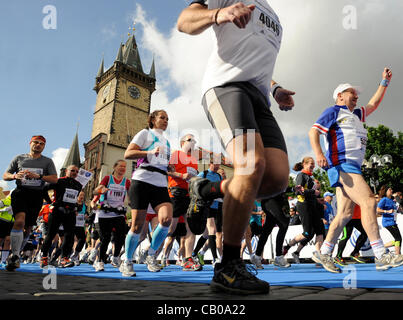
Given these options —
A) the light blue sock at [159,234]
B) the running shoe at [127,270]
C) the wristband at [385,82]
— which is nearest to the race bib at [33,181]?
the light blue sock at [159,234]

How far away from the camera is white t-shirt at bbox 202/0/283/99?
2264 millimetres

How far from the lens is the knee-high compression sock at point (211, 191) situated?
216 cm

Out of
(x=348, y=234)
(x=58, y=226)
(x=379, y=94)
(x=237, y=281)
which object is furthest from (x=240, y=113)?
(x=348, y=234)

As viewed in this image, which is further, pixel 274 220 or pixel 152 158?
pixel 274 220

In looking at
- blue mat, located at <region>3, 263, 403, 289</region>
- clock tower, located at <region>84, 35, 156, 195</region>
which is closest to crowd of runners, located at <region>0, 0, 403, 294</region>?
blue mat, located at <region>3, 263, 403, 289</region>

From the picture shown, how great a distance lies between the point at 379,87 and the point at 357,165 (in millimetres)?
1599

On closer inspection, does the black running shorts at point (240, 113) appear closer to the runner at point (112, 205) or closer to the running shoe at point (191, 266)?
the running shoe at point (191, 266)

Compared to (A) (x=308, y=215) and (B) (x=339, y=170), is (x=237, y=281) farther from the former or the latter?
(A) (x=308, y=215)

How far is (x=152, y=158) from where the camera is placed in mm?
4184

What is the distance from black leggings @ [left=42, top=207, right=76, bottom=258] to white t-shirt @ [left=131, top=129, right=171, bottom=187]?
2618 millimetres

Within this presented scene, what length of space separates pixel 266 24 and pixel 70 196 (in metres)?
5.41

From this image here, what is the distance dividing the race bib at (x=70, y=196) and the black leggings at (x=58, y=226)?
0.26 meters

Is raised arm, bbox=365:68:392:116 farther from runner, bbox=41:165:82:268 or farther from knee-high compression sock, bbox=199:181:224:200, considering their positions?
runner, bbox=41:165:82:268

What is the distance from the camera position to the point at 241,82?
7.36 ft
